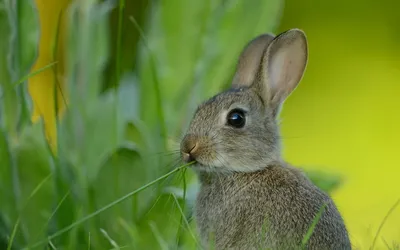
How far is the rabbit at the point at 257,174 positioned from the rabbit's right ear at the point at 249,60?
156 mm

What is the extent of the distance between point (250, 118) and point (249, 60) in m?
0.33

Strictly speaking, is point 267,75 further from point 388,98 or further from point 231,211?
point 388,98

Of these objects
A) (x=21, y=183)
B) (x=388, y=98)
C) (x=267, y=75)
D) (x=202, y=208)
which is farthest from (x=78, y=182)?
(x=388, y=98)

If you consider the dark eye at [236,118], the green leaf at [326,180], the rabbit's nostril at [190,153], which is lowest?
the green leaf at [326,180]

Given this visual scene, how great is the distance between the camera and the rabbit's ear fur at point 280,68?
2.10 metres

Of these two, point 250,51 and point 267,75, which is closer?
point 267,75

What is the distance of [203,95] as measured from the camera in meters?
2.58

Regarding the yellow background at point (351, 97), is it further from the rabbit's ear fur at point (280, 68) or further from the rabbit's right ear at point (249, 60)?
the rabbit's ear fur at point (280, 68)

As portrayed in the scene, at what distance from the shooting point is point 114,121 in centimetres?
235

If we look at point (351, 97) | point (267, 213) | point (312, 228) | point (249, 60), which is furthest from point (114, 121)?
point (351, 97)

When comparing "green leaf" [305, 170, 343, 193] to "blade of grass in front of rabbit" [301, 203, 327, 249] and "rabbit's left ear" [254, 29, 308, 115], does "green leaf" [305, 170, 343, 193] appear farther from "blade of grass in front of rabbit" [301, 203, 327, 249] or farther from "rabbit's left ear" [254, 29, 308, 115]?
"blade of grass in front of rabbit" [301, 203, 327, 249]

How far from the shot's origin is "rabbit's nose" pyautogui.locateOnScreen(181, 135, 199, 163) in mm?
1947

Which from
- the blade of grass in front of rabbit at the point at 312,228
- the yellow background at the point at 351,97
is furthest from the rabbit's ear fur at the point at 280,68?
the yellow background at the point at 351,97

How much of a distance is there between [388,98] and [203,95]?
1385 mm
